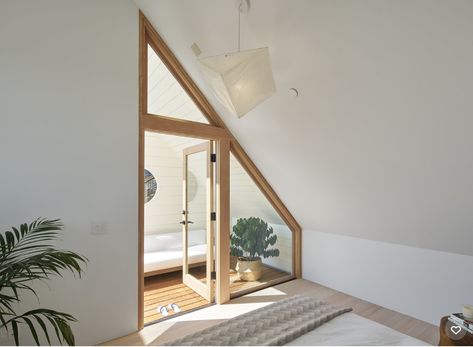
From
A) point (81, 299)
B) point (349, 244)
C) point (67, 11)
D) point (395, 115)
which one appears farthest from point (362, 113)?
point (81, 299)

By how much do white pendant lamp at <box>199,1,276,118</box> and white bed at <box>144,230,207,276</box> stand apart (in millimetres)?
1955

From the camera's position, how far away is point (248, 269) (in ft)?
11.4

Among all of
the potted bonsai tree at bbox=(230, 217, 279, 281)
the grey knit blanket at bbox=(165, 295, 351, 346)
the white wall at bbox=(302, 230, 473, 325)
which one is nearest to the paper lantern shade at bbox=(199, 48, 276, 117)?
the grey knit blanket at bbox=(165, 295, 351, 346)

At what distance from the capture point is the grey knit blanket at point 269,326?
1.29m

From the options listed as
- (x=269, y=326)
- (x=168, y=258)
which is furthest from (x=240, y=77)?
(x=168, y=258)

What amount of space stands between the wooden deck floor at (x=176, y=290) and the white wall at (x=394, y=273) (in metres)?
0.66

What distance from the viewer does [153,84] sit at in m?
2.56

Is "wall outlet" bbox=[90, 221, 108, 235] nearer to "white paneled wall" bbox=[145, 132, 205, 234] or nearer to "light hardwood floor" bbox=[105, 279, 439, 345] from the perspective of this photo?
"light hardwood floor" bbox=[105, 279, 439, 345]

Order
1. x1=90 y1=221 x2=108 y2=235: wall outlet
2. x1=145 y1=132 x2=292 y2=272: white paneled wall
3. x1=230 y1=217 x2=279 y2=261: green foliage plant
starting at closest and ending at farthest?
x1=90 y1=221 x2=108 y2=235: wall outlet → x1=145 y1=132 x2=292 y2=272: white paneled wall → x1=230 y1=217 x2=279 y2=261: green foliage plant

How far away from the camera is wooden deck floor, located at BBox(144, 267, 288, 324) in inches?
113

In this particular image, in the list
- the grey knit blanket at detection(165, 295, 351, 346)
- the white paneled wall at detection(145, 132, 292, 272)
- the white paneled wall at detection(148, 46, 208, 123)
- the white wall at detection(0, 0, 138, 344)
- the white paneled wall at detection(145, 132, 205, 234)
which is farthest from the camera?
the white paneled wall at detection(145, 132, 205, 234)

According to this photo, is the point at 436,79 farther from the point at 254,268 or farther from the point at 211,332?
the point at 254,268

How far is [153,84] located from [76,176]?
1.08 meters

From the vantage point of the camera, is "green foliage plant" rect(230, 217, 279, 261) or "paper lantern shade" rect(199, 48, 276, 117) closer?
"paper lantern shade" rect(199, 48, 276, 117)
